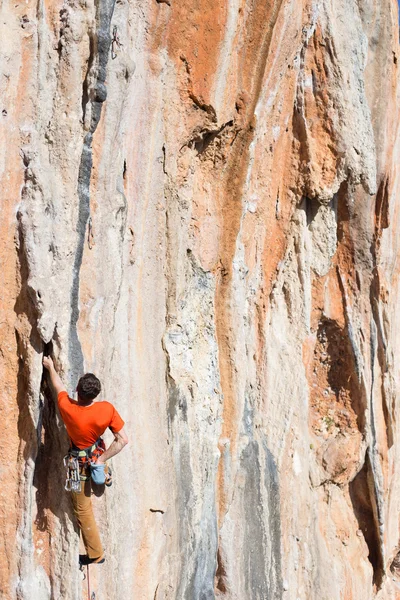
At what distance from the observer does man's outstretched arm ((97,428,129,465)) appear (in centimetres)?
430

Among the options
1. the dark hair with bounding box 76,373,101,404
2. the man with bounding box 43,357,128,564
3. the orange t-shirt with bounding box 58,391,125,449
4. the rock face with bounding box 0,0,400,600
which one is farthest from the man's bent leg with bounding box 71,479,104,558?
the dark hair with bounding box 76,373,101,404

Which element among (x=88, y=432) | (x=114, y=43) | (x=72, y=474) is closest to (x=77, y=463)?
(x=72, y=474)

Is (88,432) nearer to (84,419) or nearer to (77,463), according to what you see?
(84,419)

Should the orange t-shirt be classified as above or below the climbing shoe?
above

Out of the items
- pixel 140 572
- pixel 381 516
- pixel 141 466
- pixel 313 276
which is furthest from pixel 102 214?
pixel 381 516

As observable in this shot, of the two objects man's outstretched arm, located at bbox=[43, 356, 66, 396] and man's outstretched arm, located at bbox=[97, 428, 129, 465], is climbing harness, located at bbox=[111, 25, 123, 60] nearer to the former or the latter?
man's outstretched arm, located at bbox=[43, 356, 66, 396]

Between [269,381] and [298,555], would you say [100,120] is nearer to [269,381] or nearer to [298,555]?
[269,381]

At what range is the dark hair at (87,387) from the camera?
162 inches

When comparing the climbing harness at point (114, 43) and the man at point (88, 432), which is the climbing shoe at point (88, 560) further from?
the climbing harness at point (114, 43)

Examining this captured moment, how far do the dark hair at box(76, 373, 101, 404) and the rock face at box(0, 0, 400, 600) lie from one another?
11.6 inches

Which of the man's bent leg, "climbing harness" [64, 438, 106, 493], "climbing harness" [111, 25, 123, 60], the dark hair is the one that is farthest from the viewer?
"climbing harness" [111, 25, 123, 60]

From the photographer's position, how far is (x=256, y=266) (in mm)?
6332

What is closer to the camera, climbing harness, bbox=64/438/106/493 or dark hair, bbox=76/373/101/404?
dark hair, bbox=76/373/101/404

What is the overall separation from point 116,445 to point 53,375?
59 centimetres
